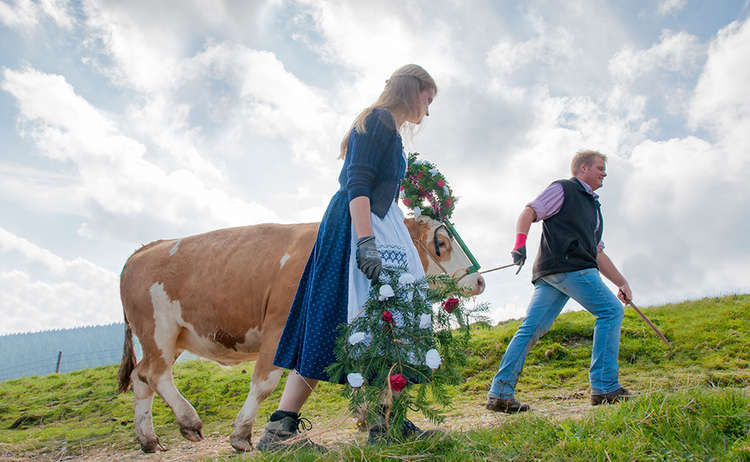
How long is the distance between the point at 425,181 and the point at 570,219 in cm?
130

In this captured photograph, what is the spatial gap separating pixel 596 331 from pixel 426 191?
188cm

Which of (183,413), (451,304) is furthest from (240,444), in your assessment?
(451,304)

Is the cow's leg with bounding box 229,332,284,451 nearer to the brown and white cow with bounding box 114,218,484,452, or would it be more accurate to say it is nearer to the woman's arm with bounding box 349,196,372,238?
the brown and white cow with bounding box 114,218,484,452

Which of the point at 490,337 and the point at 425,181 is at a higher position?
the point at 425,181

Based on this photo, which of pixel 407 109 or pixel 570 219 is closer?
pixel 407 109

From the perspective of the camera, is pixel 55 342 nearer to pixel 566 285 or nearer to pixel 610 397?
pixel 566 285

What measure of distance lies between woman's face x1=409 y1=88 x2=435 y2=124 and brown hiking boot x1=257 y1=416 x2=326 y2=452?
188 cm

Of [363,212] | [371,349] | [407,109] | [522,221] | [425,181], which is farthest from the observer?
[425,181]

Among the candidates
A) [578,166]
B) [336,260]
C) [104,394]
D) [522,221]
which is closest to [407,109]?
[336,260]

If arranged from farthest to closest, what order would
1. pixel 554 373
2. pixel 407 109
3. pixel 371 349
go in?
pixel 554 373 < pixel 407 109 < pixel 371 349

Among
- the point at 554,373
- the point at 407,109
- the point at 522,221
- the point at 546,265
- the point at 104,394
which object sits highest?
the point at 407,109

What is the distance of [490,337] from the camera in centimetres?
812

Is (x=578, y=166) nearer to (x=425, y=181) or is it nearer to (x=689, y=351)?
(x=425, y=181)

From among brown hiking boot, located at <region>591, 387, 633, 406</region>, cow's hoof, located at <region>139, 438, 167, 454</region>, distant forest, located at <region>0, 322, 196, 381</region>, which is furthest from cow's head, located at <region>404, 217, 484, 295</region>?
distant forest, located at <region>0, 322, 196, 381</region>
